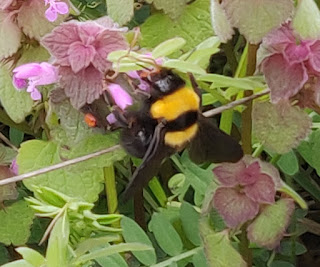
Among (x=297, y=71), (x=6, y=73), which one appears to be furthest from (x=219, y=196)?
(x=6, y=73)

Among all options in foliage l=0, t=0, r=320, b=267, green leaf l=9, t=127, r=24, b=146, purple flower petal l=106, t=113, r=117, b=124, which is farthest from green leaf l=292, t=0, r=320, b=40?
green leaf l=9, t=127, r=24, b=146

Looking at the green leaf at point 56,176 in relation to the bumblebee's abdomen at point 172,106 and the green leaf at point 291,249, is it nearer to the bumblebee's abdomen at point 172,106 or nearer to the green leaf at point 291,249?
the bumblebee's abdomen at point 172,106

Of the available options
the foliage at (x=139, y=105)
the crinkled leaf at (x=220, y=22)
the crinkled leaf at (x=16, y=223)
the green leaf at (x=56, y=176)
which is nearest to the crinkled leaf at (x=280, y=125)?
the foliage at (x=139, y=105)

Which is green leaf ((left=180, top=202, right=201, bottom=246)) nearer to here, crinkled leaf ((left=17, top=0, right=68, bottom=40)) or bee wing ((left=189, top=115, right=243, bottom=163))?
bee wing ((left=189, top=115, right=243, bottom=163))

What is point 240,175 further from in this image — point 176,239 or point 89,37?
point 89,37

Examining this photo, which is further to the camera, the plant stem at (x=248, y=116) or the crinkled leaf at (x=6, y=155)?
the crinkled leaf at (x=6, y=155)

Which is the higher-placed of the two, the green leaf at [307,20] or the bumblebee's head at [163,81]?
the green leaf at [307,20]
